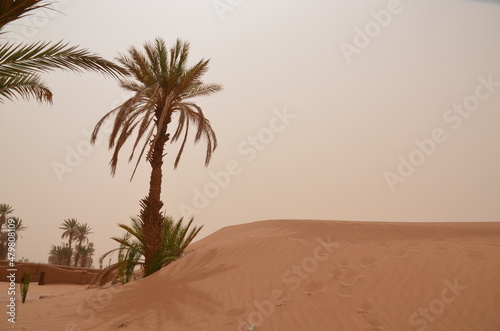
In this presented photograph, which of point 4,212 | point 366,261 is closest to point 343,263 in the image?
point 366,261

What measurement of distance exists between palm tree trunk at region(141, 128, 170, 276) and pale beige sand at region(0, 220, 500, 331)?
100 centimetres

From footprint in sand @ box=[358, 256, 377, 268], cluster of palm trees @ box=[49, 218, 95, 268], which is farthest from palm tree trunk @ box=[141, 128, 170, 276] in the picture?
cluster of palm trees @ box=[49, 218, 95, 268]

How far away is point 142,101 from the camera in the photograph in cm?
1088

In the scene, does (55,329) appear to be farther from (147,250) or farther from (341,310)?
(341,310)

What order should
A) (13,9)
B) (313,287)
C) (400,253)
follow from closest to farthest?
(13,9) < (313,287) < (400,253)

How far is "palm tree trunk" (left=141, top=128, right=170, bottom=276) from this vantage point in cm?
1015

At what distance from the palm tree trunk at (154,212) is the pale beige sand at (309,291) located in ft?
3.28

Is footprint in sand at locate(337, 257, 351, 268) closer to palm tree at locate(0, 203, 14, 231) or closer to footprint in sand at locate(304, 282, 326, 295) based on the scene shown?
footprint in sand at locate(304, 282, 326, 295)

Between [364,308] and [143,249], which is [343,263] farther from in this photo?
[143,249]

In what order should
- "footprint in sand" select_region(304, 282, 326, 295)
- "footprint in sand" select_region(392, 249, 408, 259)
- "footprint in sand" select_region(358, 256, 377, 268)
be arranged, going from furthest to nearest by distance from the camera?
"footprint in sand" select_region(392, 249, 408, 259) → "footprint in sand" select_region(358, 256, 377, 268) → "footprint in sand" select_region(304, 282, 326, 295)

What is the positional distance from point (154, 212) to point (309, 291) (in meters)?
5.48

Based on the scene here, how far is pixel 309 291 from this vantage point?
6.52 metres

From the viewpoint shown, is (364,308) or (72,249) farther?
(72,249)

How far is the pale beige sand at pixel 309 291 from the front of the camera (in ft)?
18.1
